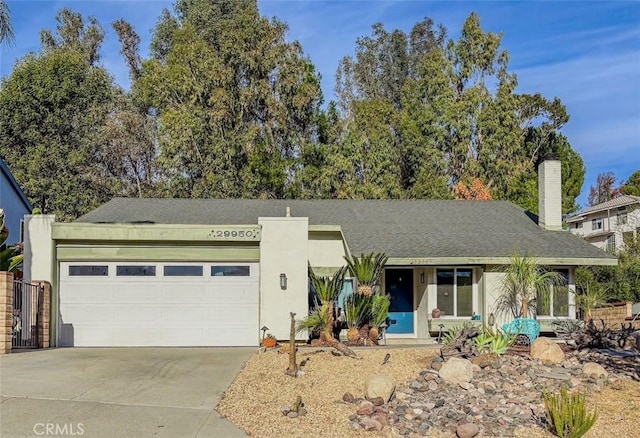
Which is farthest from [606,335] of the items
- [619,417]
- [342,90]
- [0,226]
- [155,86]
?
[342,90]

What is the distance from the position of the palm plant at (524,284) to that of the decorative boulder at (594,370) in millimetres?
5455

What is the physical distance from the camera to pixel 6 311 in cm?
1338

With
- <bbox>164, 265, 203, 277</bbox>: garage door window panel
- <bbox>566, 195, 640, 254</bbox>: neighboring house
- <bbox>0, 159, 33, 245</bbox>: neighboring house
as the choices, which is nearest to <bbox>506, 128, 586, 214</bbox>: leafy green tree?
<bbox>566, 195, 640, 254</bbox>: neighboring house

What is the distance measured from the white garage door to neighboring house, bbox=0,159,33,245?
310 inches

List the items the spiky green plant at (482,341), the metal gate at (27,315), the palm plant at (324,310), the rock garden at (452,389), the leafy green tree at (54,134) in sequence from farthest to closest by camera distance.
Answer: the leafy green tree at (54,134) < the palm plant at (324,310) < the metal gate at (27,315) < the spiky green plant at (482,341) < the rock garden at (452,389)

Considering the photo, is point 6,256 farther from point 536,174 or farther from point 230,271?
point 536,174

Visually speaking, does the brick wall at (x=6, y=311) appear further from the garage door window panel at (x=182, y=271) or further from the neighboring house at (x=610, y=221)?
the neighboring house at (x=610, y=221)

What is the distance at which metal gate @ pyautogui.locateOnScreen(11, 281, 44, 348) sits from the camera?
1525cm

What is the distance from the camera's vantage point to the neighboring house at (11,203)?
2261 cm

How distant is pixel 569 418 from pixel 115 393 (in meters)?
6.86

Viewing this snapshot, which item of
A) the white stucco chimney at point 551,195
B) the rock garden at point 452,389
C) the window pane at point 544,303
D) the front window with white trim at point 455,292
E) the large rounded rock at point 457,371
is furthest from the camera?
the white stucco chimney at point 551,195

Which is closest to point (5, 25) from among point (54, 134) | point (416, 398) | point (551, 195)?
point (416, 398)

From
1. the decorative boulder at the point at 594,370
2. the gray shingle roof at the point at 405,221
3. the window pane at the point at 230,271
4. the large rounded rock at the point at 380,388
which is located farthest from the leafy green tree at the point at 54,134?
the decorative boulder at the point at 594,370

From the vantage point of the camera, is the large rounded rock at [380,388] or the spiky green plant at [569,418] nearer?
the spiky green plant at [569,418]
